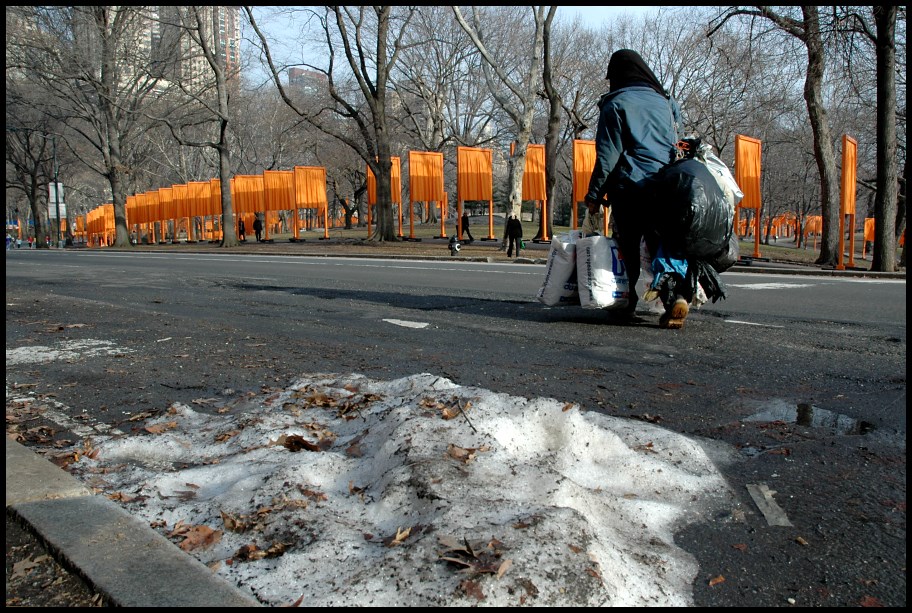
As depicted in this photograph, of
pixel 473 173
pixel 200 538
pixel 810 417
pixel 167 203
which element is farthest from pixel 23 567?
pixel 167 203

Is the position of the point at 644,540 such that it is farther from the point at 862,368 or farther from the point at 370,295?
the point at 370,295

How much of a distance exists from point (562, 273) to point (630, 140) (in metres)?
1.32

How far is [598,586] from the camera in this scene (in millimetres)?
1878

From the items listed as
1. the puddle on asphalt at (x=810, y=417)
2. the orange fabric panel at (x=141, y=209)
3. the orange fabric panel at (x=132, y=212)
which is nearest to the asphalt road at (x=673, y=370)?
the puddle on asphalt at (x=810, y=417)

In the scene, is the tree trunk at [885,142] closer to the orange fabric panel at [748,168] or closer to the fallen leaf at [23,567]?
the orange fabric panel at [748,168]

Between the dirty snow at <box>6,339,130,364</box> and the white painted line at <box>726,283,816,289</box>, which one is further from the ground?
the white painted line at <box>726,283,816,289</box>

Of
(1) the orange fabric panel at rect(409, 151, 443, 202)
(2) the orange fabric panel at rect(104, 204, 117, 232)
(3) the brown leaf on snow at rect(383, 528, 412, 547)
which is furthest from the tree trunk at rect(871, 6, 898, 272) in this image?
(2) the orange fabric panel at rect(104, 204, 117, 232)

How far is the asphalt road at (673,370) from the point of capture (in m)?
2.25

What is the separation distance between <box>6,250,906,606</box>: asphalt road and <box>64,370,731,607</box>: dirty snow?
23 cm

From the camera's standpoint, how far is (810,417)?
3527 mm

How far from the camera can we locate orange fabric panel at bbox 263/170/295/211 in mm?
33938

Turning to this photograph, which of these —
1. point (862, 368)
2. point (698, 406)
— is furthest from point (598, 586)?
point (862, 368)

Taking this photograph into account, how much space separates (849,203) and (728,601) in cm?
1782

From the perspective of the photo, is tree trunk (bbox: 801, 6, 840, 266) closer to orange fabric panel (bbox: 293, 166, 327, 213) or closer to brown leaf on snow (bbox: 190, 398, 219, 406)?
brown leaf on snow (bbox: 190, 398, 219, 406)
